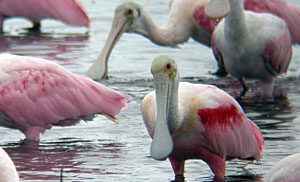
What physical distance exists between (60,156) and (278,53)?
390cm

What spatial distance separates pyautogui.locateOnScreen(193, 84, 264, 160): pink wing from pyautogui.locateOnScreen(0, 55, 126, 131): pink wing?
1.75m

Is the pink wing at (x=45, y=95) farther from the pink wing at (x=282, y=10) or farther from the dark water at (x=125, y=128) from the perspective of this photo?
the pink wing at (x=282, y=10)

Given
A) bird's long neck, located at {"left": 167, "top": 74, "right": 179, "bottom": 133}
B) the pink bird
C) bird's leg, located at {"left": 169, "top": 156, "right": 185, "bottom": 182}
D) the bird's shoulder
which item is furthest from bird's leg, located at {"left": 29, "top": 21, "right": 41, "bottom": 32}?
bird's long neck, located at {"left": 167, "top": 74, "right": 179, "bottom": 133}

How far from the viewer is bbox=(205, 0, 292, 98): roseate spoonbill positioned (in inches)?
555

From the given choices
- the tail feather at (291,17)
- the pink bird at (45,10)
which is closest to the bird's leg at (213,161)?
the tail feather at (291,17)

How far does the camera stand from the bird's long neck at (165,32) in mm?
16719

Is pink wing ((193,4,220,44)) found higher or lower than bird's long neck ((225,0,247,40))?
lower

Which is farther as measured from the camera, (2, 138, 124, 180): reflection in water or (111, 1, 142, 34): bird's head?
(111, 1, 142, 34): bird's head

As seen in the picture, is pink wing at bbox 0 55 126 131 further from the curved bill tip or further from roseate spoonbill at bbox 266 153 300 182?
roseate spoonbill at bbox 266 153 300 182

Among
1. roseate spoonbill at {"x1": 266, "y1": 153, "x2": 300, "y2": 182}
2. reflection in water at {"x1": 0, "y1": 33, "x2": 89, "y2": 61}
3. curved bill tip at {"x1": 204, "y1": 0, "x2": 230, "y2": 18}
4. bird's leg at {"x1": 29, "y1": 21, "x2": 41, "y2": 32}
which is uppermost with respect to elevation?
curved bill tip at {"x1": 204, "y1": 0, "x2": 230, "y2": 18}

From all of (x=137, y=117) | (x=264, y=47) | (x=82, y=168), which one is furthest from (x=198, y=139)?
(x=264, y=47)

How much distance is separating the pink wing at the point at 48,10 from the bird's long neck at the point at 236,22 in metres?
5.53

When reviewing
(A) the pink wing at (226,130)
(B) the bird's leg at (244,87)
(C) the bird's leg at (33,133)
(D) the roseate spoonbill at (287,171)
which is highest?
(D) the roseate spoonbill at (287,171)

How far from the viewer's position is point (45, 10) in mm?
19875
